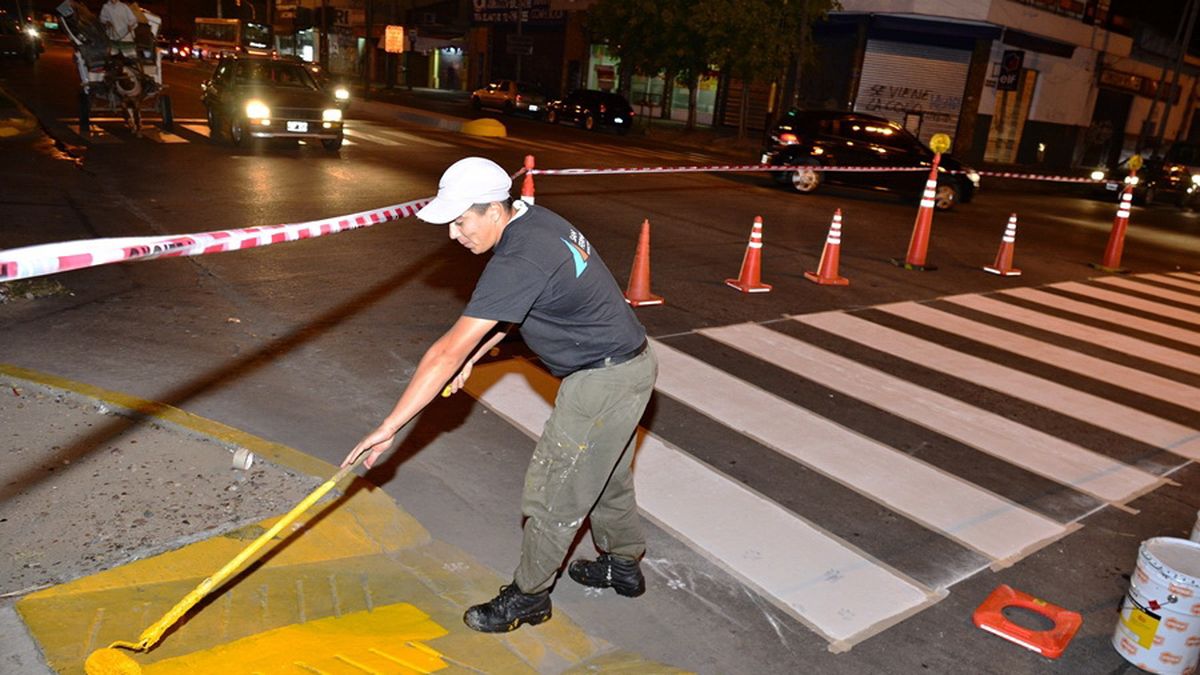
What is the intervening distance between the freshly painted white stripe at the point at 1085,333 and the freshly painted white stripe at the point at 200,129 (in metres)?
16.6

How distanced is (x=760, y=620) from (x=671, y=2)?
106ft

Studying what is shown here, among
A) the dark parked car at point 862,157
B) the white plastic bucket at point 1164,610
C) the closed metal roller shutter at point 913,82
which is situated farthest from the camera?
the closed metal roller shutter at point 913,82

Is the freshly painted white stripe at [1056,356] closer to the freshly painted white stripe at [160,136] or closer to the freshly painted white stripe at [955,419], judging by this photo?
the freshly painted white stripe at [955,419]

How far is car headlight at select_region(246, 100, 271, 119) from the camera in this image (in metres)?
17.1

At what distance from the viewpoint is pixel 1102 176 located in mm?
27391

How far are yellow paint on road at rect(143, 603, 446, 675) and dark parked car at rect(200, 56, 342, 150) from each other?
15855mm

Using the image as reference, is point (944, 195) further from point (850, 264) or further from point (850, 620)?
point (850, 620)

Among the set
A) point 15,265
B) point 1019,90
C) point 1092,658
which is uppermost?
point 1019,90

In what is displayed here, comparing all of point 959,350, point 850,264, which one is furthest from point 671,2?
point 959,350

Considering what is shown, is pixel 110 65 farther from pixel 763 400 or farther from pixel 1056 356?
pixel 1056 356

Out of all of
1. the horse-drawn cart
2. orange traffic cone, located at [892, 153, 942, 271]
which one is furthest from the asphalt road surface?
the horse-drawn cart

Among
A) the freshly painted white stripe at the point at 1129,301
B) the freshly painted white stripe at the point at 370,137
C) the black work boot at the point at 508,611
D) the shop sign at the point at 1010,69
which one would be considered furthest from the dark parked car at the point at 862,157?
the shop sign at the point at 1010,69

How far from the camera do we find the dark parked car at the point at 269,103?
17328mm

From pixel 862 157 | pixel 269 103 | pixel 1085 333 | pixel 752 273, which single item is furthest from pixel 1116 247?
pixel 269 103
